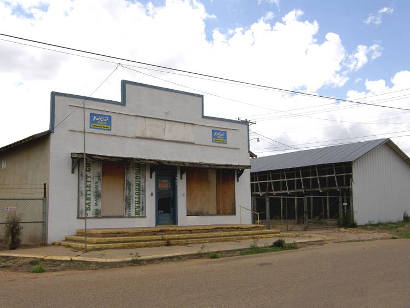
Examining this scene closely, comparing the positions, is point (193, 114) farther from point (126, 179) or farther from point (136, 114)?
point (126, 179)

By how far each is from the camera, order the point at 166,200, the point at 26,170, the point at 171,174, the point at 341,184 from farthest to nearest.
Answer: the point at 341,184, the point at 171,174, the point at 166,200, the point at 26,170

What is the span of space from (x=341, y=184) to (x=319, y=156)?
3.88 meters

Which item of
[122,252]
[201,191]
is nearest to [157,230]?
[122,252]

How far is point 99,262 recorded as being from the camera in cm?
1280

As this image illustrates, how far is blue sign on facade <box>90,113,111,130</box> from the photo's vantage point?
62.3 ft

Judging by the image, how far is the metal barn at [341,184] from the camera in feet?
102

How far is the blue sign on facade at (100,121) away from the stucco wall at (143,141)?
0.17m

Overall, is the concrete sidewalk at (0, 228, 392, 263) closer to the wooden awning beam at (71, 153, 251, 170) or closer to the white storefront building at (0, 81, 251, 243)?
the white storefront building at (0, 81, 251, 243)

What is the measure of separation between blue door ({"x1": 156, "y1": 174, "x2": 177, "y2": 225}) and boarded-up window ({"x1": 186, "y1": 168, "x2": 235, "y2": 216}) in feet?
2.73

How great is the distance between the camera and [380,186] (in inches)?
1304

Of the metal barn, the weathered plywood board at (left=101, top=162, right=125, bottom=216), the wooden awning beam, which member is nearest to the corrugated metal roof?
the metal barn

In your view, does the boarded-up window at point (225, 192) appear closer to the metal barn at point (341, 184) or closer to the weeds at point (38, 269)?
the metal barn at point (341, 184)

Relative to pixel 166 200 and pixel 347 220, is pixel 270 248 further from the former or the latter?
pixel 347 220

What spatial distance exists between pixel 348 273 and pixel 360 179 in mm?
22330
